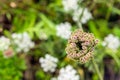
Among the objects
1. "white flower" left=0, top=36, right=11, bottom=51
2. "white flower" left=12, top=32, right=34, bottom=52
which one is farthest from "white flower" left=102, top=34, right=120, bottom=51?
"white flower" left=0, top=36, right=11, bottom=51

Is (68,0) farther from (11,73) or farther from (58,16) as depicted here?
(11,73)

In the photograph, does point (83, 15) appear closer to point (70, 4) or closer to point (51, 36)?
point (70, 4)

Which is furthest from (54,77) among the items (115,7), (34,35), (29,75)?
(115,7)

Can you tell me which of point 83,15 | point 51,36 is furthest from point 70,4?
point 51,36

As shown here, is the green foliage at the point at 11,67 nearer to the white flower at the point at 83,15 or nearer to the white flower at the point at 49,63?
the white flower at the point at 49,63

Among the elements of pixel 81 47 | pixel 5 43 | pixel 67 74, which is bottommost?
pixel 81 47

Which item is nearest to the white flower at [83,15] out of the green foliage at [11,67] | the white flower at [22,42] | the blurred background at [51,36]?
the blurred background at [51,36]
